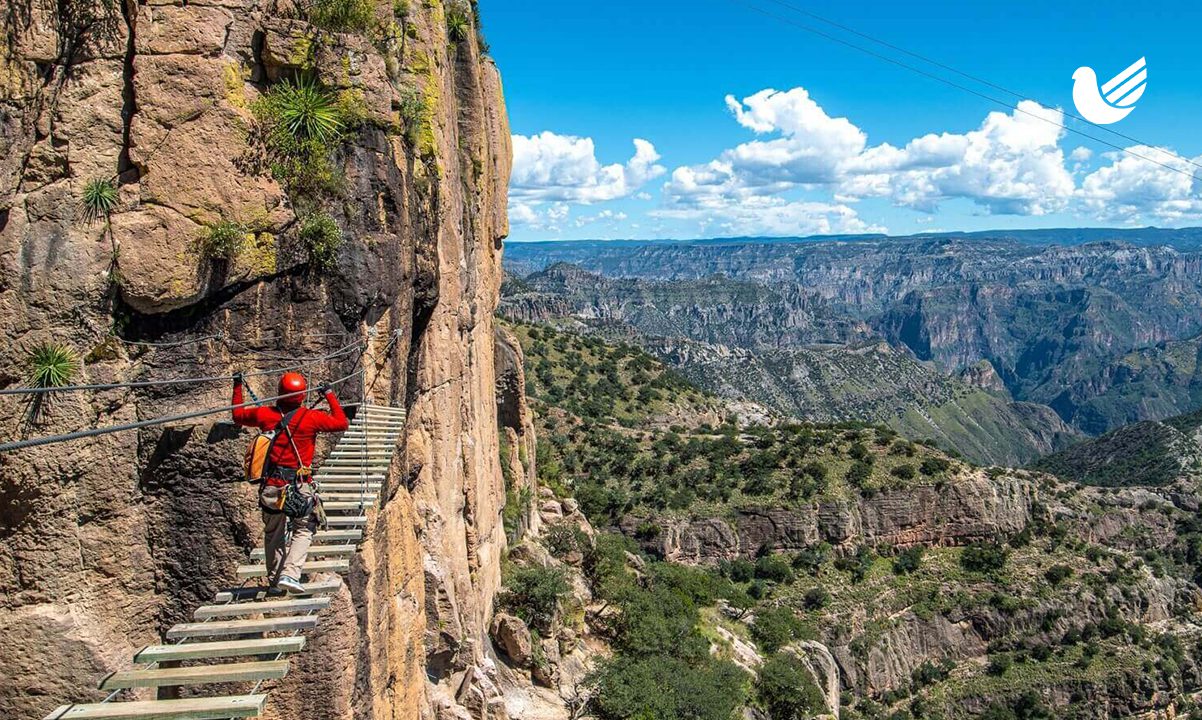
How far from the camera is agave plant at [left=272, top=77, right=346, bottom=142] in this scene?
979 centimetres

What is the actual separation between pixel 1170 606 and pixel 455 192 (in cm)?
7414

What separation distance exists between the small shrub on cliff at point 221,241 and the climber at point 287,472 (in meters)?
1.58

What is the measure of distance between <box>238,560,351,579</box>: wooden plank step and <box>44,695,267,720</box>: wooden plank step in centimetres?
193

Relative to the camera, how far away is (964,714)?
51.2m

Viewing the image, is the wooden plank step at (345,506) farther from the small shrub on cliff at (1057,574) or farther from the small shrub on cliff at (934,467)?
the small shrub on cliff at (1057,574)

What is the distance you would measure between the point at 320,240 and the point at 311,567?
3930mm

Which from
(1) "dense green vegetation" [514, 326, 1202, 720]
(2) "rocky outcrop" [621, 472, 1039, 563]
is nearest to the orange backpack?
(1) "dense green vegetation" [514, 326, 1202, 720]

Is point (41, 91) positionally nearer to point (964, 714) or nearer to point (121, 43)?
point (121, 43)

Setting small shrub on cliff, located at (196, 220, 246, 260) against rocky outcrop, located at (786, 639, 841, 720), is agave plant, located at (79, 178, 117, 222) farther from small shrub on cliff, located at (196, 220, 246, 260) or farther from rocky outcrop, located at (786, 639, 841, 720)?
rocky outcrop, located at (786, 639, 841, 720)

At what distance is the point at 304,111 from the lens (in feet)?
32.5

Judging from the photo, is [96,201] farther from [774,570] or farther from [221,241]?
[774,570]

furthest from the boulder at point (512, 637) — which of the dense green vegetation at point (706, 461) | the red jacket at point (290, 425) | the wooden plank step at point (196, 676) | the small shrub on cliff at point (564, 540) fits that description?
the dense green vegetation at point (706, 461)

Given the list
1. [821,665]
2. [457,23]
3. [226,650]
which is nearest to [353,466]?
[226,650]

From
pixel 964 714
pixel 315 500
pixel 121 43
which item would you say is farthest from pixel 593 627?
pixel 964 714
